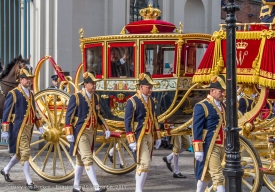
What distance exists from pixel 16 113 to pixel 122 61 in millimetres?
1880

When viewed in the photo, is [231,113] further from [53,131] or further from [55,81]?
[55,81]

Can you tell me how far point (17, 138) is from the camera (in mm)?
9102

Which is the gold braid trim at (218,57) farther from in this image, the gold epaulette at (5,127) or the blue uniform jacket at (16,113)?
the gold epaulette at (5,127)

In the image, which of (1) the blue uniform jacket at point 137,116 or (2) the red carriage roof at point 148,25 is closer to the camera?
(1) the blue uniform jacket at point 137,116

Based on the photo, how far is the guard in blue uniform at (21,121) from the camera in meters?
9.05

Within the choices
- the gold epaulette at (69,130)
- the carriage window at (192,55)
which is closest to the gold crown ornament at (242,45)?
the carriage window at (192,55)

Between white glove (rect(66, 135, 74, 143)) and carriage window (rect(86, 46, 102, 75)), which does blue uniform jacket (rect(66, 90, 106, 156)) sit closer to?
white glove (rect(66, 135, 74, 143))

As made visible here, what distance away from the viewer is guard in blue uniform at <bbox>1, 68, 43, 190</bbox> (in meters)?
9.05

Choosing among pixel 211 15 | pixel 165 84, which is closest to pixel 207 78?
pixel 165 84

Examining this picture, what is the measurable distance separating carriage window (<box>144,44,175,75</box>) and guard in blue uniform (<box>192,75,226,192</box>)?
6.77 ft

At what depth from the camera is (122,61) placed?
9.59 meters

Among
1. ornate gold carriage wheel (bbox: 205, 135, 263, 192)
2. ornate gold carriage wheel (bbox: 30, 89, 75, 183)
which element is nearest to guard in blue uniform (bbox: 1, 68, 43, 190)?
ornate gold carriage wheel (bbox: 30, 89, 75, 183)

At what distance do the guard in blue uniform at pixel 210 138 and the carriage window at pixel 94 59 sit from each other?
295cm

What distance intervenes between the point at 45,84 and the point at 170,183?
5418mm
